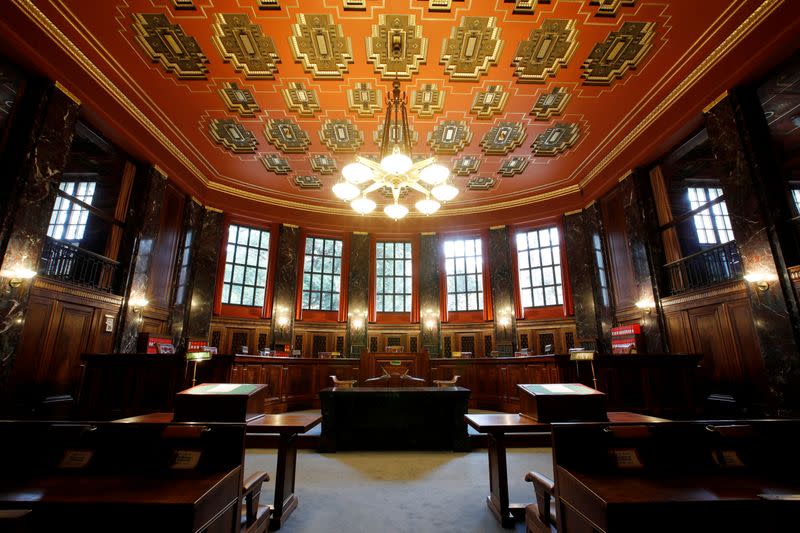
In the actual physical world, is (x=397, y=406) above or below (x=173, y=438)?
below

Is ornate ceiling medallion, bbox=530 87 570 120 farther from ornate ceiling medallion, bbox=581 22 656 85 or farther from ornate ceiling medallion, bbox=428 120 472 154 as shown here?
ornate ceiling medallion, bbox=428 120 472 154

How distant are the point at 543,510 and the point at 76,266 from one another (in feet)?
28.7

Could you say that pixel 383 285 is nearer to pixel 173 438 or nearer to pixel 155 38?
pixel 155 38

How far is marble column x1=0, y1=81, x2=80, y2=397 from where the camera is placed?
16.3 feet

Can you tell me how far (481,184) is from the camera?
1089 centimetres

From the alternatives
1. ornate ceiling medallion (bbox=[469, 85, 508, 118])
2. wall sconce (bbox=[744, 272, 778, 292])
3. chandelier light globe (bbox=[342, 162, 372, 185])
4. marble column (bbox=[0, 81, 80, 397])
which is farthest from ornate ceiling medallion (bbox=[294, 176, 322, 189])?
wall sconce (bbox=[744, 272, 778, 292])

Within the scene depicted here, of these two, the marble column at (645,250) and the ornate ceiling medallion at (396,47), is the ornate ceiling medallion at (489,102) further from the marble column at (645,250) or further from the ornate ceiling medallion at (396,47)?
the marble column at (645,250)

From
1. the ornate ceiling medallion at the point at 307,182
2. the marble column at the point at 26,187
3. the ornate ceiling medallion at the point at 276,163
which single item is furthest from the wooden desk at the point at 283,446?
the ornate ceiling medallion at the point at 307,182

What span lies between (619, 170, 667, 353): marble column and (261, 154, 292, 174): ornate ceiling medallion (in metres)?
8.81

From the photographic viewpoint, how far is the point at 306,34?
5.89m

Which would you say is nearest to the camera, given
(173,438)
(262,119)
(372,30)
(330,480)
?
(173,438)

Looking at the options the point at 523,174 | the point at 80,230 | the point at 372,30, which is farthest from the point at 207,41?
the point at 523,174

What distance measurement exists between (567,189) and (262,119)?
8647mm

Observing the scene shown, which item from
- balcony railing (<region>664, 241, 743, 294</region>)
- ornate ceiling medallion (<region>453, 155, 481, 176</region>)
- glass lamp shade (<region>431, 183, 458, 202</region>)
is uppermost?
ornate ceiling medallion (<region>453, 155, 481, 176</region>)
